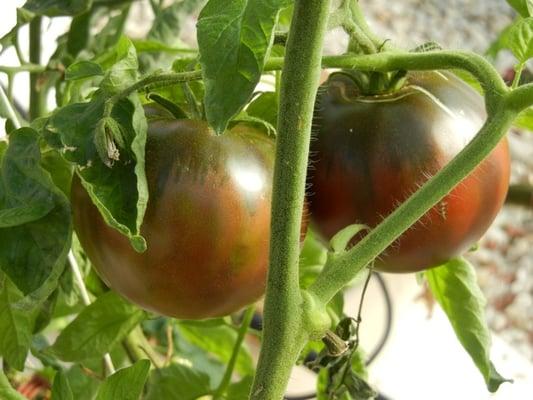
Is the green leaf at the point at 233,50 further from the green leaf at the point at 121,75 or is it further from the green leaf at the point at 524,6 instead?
the green leaf at the point at 524,6

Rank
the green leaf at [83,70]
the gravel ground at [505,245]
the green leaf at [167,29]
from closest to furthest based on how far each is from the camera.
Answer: the green leaf at [83,70] → the green leaf at [167,29] → the gravel ground at [505,245]

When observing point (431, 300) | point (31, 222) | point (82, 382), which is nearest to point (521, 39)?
point (31, 222)

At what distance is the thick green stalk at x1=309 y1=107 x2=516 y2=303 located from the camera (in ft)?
1.26

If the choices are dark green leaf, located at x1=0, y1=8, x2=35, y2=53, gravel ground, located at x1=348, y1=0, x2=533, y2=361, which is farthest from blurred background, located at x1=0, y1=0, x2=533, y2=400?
dark green leaf, located at x1=0, y1=8, x2=35, y2=53

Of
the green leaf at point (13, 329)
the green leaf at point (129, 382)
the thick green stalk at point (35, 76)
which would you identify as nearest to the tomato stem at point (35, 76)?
the thick green stalk at point (35, 76)

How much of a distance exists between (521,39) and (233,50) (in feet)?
0.71

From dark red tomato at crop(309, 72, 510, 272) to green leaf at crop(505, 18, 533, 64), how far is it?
47mm

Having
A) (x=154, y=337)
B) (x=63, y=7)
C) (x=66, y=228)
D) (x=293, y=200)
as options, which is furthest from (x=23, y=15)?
(x=154, y=337)

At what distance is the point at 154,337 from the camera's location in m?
1.06

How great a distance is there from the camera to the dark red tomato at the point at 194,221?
434 mm

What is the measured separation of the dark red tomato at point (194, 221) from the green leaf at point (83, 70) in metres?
0.04

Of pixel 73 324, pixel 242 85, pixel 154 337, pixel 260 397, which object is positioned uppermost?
pixel 242 85

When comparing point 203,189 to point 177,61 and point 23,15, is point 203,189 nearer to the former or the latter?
point 177,61

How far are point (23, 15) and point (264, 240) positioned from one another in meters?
0.27
